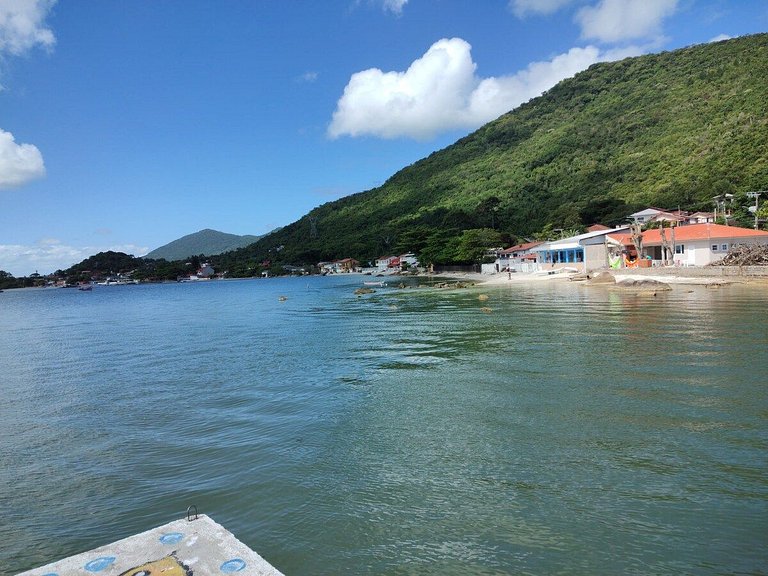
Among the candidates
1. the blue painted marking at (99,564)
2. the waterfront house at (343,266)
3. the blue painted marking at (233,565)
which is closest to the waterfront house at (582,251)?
the blue painted marking at (233,565)

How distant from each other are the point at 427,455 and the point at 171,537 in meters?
4.35

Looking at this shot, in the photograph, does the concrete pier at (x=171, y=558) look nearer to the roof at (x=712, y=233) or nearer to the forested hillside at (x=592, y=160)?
the roof at (x=712, y=233)

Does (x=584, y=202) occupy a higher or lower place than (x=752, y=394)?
higher

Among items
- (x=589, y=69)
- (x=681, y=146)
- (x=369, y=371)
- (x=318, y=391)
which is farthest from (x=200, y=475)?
(x=589, y=69)

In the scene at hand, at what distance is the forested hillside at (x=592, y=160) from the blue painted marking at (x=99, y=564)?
7587 cm

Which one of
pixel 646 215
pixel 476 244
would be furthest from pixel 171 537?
pixel 476 244

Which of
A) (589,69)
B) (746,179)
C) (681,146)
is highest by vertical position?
(589,69)

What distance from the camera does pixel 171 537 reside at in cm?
492

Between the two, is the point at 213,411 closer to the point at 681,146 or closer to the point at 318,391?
the point at 318,391

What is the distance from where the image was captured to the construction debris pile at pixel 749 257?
36219 millimetres

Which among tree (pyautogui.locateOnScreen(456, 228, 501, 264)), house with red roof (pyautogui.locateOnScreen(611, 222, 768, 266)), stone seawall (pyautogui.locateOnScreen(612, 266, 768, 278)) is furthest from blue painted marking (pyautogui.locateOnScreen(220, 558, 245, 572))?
tree (pyautogui.locateOnScreen(456, 228, 501, 264))

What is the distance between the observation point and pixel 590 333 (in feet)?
63.2

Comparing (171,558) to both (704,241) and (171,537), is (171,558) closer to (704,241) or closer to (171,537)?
(171,537)

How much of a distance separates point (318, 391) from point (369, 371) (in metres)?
2.51
